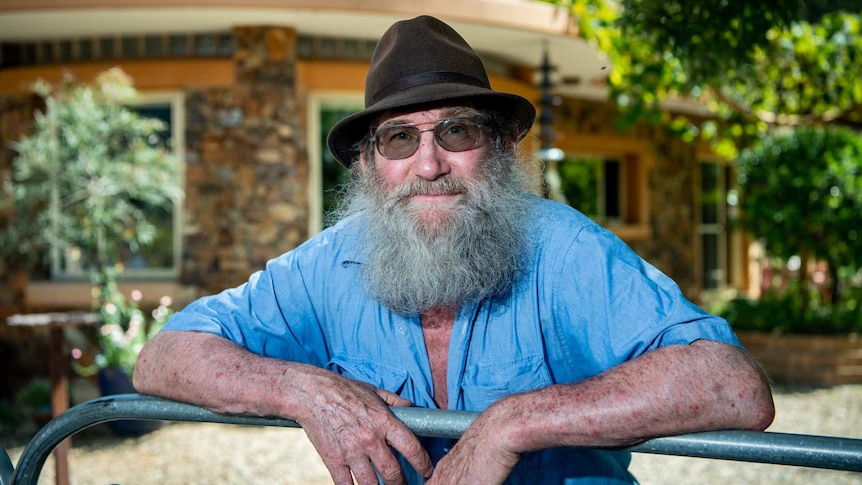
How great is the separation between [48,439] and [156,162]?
16.4 ft

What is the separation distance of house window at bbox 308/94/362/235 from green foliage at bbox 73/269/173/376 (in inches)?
52.6

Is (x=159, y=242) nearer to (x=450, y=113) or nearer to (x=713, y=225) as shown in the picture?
(x=450, y=113)

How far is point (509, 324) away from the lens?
1974 millimetres

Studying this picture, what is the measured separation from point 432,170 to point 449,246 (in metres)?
0.19

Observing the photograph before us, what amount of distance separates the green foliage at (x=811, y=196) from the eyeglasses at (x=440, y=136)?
22.9ft

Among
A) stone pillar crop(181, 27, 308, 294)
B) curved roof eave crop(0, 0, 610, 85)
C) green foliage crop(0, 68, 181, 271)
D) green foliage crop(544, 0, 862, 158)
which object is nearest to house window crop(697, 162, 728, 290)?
green foliage crop(544, 0, 862, 158)

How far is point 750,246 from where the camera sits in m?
13.4

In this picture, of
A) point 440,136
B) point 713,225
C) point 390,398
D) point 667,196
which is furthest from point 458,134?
point 713,225

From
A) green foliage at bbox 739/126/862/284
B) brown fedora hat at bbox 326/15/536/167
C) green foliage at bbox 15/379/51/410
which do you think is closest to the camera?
brown fedora hat at bbox 326/15/536/167

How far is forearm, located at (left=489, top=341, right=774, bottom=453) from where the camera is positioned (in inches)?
59.8

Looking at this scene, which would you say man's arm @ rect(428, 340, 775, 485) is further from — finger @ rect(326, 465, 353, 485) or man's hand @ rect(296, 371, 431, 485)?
finger @ rect(326, 465, 353, 485)

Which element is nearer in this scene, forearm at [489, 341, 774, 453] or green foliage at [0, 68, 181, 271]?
forearm at [489, 341, 774, 453]

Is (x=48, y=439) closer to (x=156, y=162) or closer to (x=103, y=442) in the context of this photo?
(x=103, y=442)

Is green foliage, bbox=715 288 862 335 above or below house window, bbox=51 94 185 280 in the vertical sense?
below
